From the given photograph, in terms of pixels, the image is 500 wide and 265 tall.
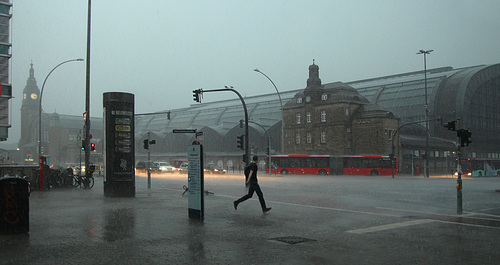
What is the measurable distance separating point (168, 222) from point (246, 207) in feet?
14.7

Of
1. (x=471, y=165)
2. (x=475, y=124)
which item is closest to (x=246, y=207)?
(x=471, y=165)

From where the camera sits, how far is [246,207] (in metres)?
15.7

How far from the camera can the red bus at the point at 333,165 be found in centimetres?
5378

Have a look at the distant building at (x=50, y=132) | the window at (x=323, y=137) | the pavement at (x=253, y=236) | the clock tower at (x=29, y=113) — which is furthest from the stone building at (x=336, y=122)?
the clock tower at (x=29, y=113)

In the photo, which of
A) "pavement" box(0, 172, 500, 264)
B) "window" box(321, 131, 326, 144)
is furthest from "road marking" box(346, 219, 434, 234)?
"window" box(321, 131, 326, 144)

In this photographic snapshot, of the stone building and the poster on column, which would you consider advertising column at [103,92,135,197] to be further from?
the stone building

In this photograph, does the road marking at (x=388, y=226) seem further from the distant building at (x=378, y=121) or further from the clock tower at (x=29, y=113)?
the clock tower at (x=29, y=113)

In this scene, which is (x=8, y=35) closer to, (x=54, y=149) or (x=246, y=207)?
(x=246, y=207)

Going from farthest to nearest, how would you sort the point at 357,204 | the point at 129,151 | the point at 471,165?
the point at 471,165 → the point at 129,151 → the point at 357,204

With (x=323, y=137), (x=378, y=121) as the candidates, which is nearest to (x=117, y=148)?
(x=378, y=121)

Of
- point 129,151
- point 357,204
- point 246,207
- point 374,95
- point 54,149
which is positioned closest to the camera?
point 246,207

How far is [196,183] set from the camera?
39.3ft

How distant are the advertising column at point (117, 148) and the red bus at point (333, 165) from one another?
115 feet

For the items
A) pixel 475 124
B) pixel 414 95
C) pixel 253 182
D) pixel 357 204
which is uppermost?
pixel 414 95
